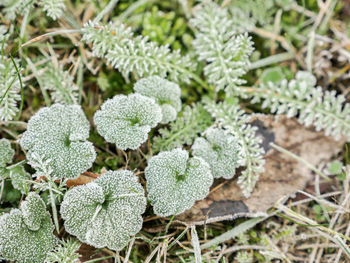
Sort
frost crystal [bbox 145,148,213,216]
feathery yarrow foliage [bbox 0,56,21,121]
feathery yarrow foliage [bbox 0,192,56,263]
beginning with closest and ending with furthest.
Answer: feathery yarrow foliage [bbox 0,192,56,263], frost crystal [bbox 145,148,213,216], feathery yarrow foliage [bbox 0,56,21,121]

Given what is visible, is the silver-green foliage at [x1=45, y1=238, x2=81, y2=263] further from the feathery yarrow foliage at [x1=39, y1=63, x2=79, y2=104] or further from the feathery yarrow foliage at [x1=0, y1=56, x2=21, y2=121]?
the feathery yarrow foliage at [x1=39, y1=63, x2=79, y2=104]

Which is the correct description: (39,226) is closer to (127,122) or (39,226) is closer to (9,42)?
(127,122)

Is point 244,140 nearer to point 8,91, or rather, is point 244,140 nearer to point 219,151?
point 219,151

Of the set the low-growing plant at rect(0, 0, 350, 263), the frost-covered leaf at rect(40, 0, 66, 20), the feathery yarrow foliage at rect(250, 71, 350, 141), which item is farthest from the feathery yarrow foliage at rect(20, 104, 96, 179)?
the feathery yarrow foliage at rect(250, 71, 350, 141)

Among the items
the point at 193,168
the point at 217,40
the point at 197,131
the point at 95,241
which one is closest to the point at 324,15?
the point at 217,40

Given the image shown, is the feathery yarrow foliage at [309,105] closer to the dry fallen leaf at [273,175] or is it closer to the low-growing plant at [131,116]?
the low-growing plant at [131,116]
